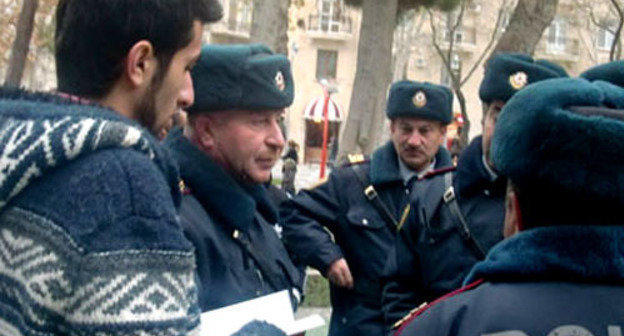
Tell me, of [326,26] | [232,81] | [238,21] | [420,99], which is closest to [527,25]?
[420,99]

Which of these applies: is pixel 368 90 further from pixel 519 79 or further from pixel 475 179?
pixel 475 179

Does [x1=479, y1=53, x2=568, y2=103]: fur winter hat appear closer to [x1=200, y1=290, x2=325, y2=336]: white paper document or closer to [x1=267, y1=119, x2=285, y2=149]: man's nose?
[x1=267, y1=119, x2=285, y2=149]: man's nose

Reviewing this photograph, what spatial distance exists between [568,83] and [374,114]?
27.3 feet

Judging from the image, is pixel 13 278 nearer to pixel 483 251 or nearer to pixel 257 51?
pixel 257 51

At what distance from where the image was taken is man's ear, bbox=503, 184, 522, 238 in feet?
6.56

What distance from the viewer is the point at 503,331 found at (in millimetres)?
1821

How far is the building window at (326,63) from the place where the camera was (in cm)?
5331

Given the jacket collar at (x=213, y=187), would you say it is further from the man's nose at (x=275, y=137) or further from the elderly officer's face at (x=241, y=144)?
the man's nose at (x=275, y=137)

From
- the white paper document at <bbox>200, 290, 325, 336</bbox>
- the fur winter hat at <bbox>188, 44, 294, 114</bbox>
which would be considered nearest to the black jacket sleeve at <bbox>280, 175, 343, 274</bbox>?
the fur winter hat at <bbox>188, 44, 294, 114</bbox>

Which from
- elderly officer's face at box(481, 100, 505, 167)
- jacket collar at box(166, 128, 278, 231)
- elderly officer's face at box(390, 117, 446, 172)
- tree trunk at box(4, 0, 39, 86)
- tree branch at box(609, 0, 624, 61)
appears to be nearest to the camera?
jacket collar at box(166, 128, 278, 231)

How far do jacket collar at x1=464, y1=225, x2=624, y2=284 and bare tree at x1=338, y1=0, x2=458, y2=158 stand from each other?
8.01 m

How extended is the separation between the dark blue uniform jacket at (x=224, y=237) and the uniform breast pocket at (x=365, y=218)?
134cm

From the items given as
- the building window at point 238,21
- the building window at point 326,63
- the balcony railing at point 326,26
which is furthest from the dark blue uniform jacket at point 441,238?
the balcony railing at point 326,26

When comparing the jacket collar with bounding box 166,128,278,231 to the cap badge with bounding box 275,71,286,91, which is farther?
the cap badge with bounding box 275,71,286,91
